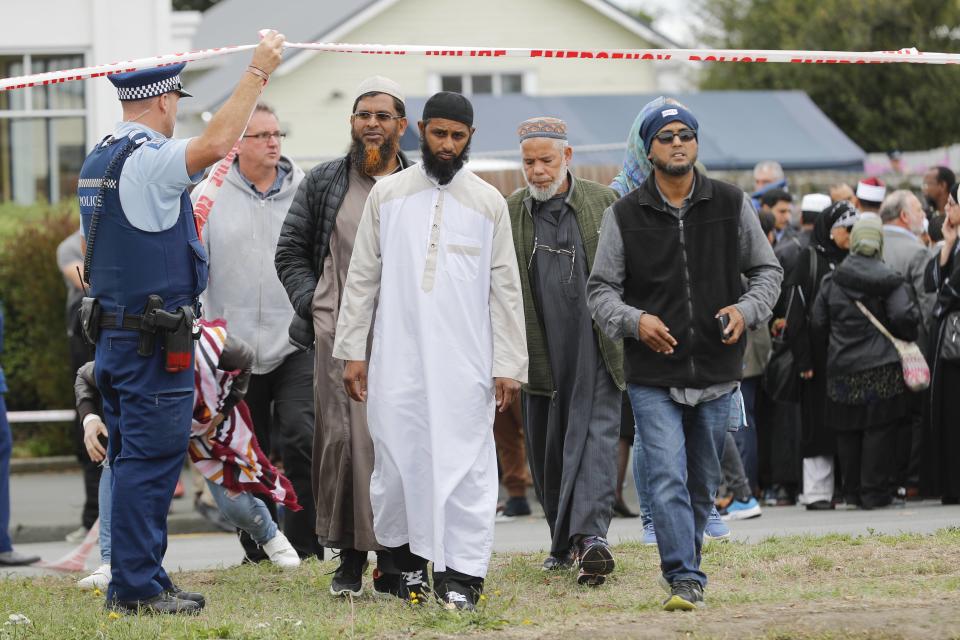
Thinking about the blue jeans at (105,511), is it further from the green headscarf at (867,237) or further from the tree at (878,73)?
the tree at (878,73)

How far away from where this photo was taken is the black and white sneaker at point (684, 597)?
6.53 meters

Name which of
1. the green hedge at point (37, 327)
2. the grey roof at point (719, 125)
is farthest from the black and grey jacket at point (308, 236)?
the grey roof at point (719, 125)

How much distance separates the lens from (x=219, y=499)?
8.36 m

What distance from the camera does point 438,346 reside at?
22.4ft

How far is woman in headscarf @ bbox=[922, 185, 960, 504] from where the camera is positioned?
11.2 meters

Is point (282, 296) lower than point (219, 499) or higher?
higher

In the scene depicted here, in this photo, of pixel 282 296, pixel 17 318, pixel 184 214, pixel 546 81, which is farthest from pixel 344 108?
pixel 184 214

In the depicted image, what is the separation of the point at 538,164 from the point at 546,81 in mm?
24411

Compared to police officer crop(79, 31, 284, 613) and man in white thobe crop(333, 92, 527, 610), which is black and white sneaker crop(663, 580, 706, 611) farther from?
police officer crop(79, 31, 284, 613)

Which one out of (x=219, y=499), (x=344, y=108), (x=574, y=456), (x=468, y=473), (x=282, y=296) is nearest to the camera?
(x=468, y=473)

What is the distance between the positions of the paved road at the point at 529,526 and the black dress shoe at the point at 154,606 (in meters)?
2.00

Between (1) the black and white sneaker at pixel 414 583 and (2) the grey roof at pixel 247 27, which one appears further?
(2) the grey roof at pixel 247 27

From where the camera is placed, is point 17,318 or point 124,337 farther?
point 17,318

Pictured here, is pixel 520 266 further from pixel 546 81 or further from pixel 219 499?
pixel 546 81
